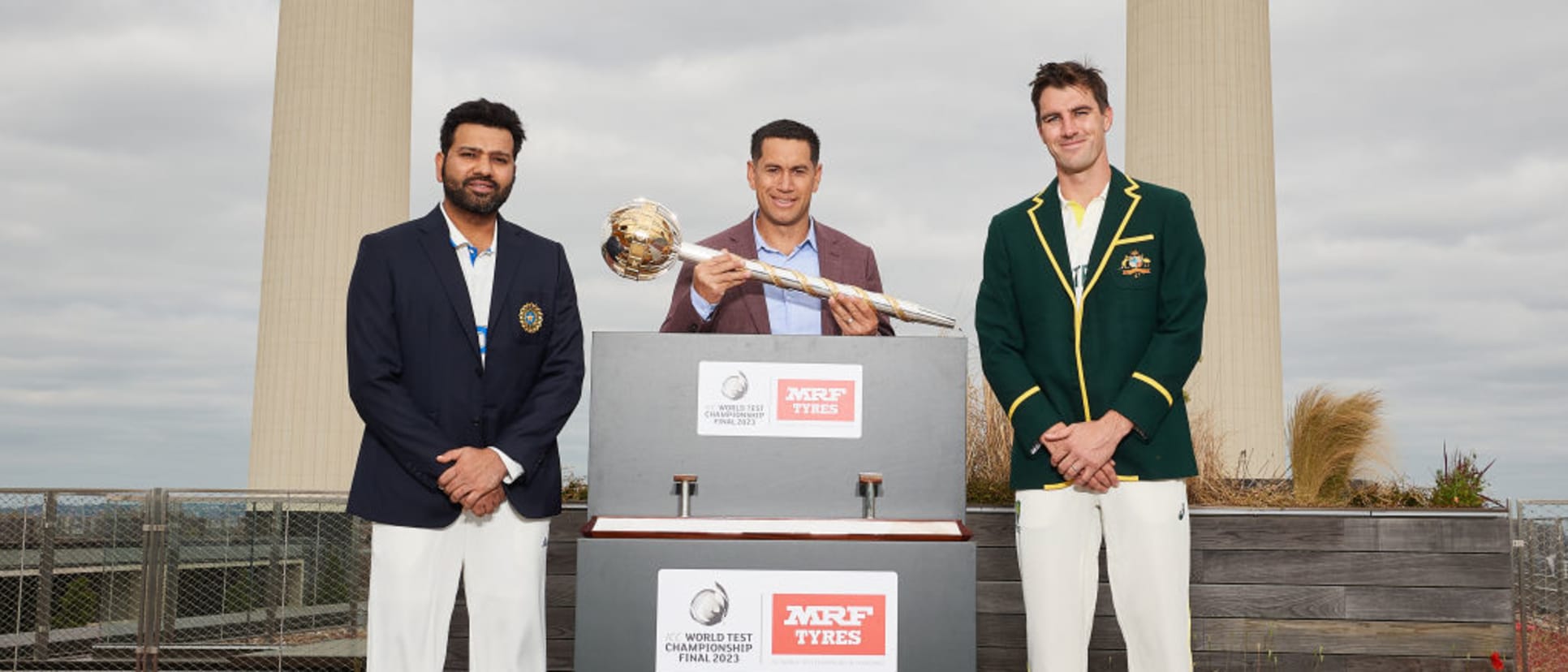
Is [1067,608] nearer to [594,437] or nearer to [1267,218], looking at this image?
[594,437]

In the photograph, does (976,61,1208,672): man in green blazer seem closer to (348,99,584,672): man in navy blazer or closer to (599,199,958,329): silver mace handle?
(599,199,958,329): silver mace handle

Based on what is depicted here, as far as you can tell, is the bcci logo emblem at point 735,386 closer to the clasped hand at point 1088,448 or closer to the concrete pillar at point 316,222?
the clasped hand at point 1088,448

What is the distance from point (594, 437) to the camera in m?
2.93

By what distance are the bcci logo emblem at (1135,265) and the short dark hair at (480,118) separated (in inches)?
68.3

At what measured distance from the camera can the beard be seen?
3.41 m

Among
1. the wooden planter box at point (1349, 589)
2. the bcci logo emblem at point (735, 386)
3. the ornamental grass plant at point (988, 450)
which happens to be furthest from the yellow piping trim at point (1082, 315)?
the ornamental grass plant at point (988, 450)

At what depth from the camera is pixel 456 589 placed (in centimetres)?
328

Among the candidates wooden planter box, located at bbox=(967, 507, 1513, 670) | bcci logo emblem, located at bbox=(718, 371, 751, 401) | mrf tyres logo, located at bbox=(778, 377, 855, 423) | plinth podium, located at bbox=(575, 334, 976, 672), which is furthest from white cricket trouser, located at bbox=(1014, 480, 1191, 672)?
wooden planter box, located at bbox=(967, 507, 1513, 670)

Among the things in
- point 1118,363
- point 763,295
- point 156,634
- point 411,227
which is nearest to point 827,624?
point 1118,363

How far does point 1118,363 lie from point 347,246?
11.7 m

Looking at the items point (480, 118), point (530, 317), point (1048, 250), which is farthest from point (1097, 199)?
point (480, 118)

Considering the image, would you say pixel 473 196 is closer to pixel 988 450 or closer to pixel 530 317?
pixel 530 317

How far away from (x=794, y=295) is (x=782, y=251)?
180 millimetres

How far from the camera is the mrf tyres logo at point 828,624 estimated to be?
2744 millimetres
